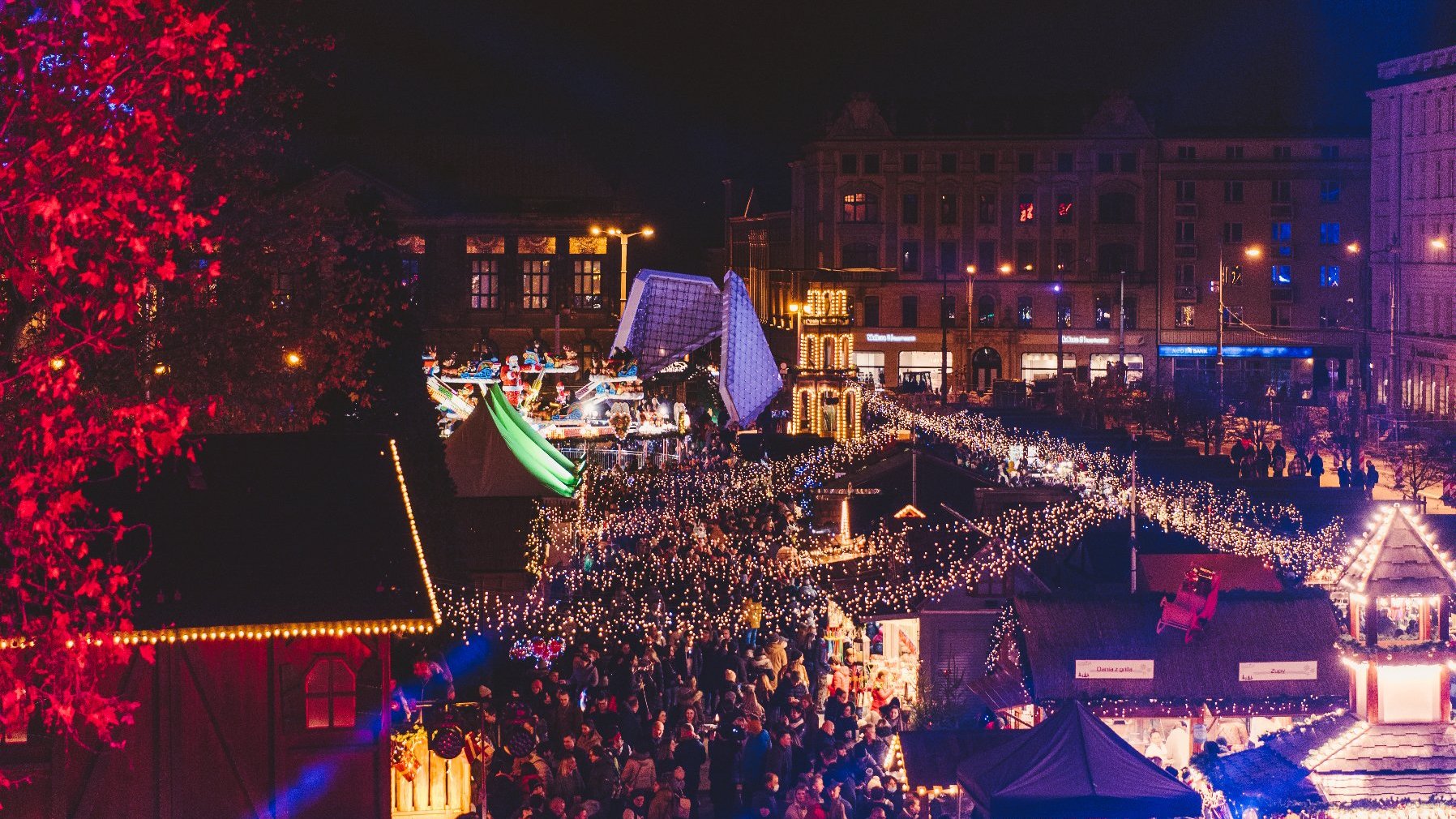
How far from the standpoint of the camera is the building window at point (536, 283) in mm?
76375

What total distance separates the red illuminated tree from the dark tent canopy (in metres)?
7.41

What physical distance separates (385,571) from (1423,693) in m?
9.23

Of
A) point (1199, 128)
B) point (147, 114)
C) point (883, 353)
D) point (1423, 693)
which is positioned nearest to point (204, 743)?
point (147, 114)

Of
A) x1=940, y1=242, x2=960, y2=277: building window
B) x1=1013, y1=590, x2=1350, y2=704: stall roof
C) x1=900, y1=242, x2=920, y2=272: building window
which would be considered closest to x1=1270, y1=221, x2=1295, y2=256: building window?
x1=940, y1=242, x2=960, y2=277: building window

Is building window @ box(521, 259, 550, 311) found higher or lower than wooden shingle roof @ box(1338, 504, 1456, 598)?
higher

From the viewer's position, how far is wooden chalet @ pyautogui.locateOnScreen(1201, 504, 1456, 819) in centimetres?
1761

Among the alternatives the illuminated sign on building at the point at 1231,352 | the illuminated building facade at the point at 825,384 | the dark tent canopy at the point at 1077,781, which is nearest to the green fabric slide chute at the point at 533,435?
the dark tent canopy at the point at 1077,781

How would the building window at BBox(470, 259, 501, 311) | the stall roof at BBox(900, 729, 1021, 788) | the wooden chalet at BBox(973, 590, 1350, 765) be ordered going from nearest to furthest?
the stall roof at BBox(900, 729, 1021, 788) < the wooden chalet at BBox(973, 590, 1350, 765) < the building window at BBox(470, 259, 501, 311)

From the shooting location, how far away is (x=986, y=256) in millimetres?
85250

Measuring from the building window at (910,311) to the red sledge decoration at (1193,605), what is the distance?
209 feet

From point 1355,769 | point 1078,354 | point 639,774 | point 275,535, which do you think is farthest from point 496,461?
point 1078,354

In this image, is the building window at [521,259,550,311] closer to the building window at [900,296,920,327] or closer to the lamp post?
the building window at [900,296,920,327]

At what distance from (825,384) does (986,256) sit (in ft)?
90.1

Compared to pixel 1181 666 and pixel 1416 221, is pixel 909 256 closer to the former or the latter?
pixel 1416 221
